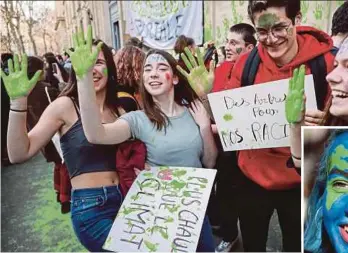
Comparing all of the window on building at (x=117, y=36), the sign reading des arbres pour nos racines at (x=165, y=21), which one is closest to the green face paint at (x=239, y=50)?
the sign reading des arbres pour nos racines at (x=165, y=21)

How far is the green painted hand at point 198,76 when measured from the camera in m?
1.19

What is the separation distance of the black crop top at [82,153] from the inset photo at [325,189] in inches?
27.0

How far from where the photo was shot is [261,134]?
1144 millimetres

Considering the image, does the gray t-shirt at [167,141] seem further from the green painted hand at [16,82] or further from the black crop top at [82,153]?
the green painted hand at [16,82]

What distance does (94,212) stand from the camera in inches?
47.8

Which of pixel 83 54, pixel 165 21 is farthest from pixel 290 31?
pixel 165 21

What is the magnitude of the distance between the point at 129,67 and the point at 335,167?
4.19 feet

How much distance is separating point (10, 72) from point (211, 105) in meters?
0.65

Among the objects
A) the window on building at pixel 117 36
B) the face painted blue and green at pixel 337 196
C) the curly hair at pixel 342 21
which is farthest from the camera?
the window on building at pixel 117 36

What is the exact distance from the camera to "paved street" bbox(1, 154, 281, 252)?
88.3 inches

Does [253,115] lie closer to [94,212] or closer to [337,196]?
[337,196]

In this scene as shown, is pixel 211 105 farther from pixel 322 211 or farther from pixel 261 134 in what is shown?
pixel 322 211

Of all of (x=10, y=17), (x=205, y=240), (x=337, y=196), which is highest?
(x=10, y=17)

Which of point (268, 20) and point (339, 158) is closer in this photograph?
point (339, 158)
